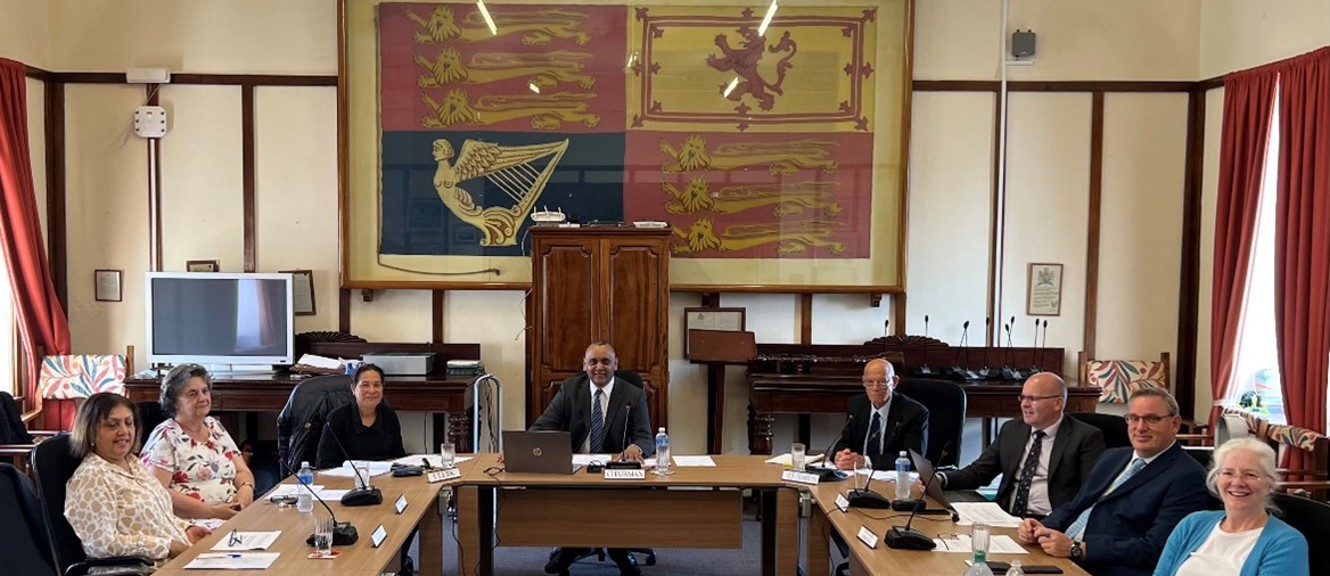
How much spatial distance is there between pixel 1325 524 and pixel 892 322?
389cm

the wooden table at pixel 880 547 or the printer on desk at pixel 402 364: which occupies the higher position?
the printer on desk at pixel 402 364

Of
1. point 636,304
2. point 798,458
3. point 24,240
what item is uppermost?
point 24,240

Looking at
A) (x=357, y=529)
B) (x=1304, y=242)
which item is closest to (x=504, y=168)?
(x=357, y=529)

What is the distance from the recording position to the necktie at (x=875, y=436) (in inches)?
193

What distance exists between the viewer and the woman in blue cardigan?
2.63 m

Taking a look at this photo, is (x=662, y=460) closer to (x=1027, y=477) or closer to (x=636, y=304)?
(x=1027, y=477)

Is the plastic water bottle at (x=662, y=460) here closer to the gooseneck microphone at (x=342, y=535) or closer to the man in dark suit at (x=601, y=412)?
the man in dark suit at (x=601, y=412)

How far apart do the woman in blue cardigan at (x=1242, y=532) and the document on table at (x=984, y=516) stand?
0.69 metres

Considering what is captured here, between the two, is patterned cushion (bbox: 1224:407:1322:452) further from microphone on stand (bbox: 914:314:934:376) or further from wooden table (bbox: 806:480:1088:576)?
wooden table (bbox: 806:480:1088:576)

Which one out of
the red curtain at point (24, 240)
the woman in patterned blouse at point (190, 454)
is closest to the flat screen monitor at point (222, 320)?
the red curtain at point (24, 240)

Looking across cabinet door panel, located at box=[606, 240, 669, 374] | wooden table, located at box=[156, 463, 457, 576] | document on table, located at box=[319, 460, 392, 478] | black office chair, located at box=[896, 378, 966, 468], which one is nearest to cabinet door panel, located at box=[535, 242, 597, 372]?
cabinet door panel, located at box=[606, 240, 669, 374]

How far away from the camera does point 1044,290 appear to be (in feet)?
21.6

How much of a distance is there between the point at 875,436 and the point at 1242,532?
87.8 inches

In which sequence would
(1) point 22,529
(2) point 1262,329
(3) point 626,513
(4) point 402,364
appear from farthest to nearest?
(4) point 402,364, (2) point 1262,329, (3) point 626,513, (1) point 22,529
